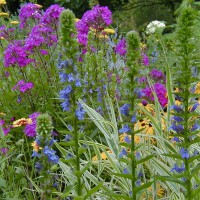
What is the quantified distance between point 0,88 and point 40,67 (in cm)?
38

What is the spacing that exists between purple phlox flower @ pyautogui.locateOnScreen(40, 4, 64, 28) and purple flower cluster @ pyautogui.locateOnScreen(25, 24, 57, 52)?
48mm

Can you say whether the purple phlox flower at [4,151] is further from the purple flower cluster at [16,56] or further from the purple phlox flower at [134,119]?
the purple phlox flower at [134,119]

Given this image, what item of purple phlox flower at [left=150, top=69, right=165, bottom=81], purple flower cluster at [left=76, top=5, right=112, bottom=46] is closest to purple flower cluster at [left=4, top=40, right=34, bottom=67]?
purple flower cluster at [left=76, top=5, right=112, bottom=46]

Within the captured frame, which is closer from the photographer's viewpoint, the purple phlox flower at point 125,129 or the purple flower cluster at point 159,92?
the purple phlox flower at point 125,129

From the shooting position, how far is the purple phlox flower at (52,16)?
388 centimetres

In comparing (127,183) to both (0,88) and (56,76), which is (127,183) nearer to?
(56,76)

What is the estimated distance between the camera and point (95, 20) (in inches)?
159

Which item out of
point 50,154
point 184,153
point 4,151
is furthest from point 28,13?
point 184,153

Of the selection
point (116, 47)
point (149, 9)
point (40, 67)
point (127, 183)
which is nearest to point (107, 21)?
point (116, 47)

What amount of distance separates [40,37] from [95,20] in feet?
1.79

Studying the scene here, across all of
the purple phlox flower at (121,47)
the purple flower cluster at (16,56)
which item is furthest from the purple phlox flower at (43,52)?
the purple phlox flower at (121,47)

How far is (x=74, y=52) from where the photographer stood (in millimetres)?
1942

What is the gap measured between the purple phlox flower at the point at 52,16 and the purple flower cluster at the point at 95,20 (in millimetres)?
201

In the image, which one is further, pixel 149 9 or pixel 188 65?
pixel 149 9
